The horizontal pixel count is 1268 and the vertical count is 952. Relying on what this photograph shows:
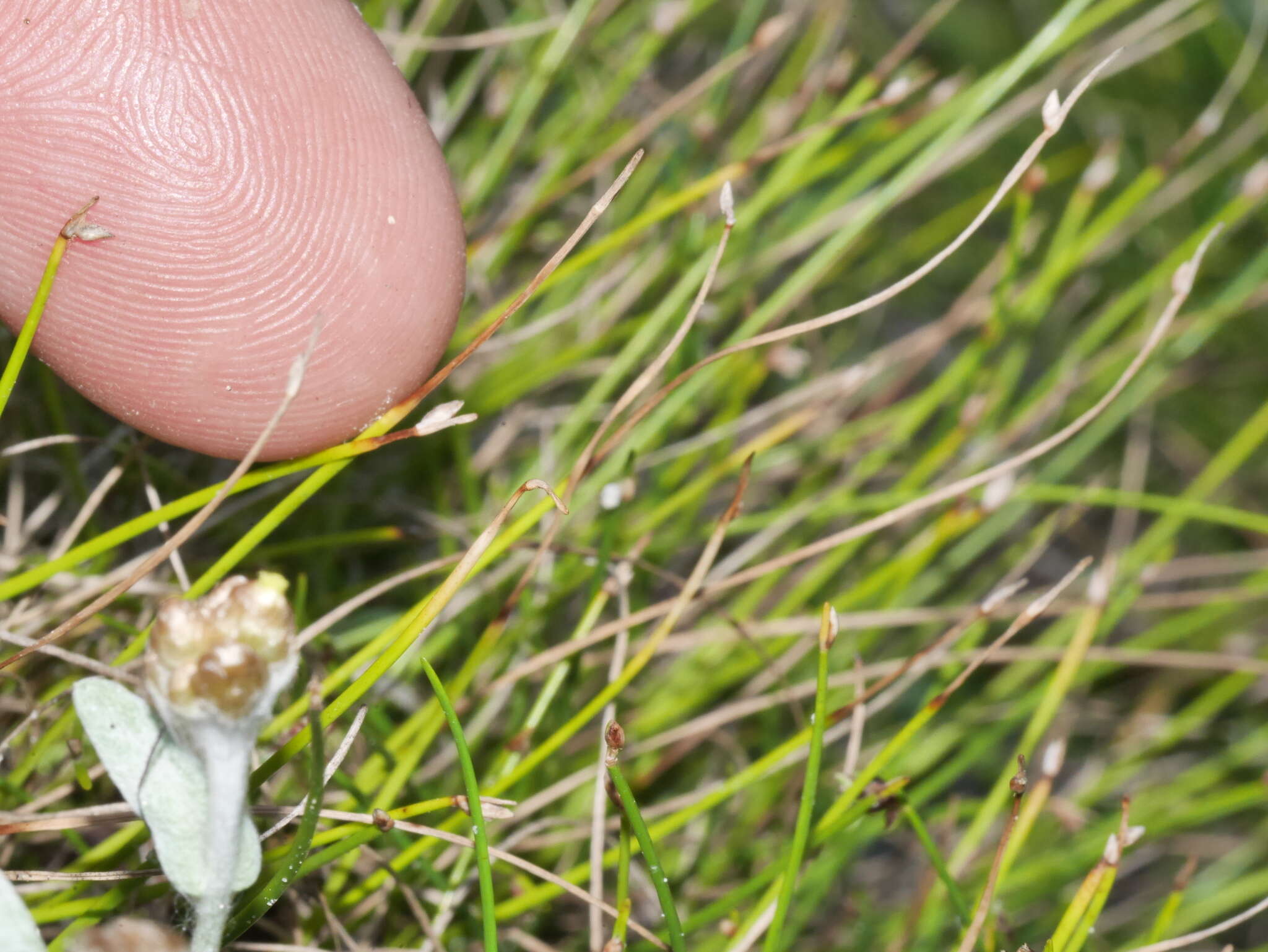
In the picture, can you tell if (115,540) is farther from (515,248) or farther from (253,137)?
(515,248)

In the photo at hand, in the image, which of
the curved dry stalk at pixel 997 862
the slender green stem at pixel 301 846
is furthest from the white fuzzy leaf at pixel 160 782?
the curved dry stalk at pixel 997 862

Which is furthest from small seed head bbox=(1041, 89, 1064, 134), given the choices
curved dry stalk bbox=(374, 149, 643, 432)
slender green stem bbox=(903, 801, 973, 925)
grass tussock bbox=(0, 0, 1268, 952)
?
slender green stem bbox=(903, 801, 973, 925)

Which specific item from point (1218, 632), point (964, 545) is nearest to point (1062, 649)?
point (964, 545)

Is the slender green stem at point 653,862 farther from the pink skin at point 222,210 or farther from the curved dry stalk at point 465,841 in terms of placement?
the pink skin at point 222,210

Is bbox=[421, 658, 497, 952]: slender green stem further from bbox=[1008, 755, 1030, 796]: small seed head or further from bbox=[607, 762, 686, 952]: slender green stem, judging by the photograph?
bbox=[1008, 755, 1030, 796]: small seed head

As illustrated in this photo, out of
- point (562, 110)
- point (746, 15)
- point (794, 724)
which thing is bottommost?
point (794, 724)

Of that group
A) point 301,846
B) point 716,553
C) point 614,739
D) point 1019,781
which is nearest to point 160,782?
point 301,846

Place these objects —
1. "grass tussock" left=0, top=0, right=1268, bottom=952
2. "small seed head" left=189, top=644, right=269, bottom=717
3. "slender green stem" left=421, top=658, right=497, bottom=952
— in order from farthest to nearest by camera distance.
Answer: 1. "grass tussock" left=0, top=0, right=1268, bottom=952
2. "slender green stem" left=421, top=658, right=497, bottom=952
3. "small seed head" left=189, top=644, right=269, bottom=717
